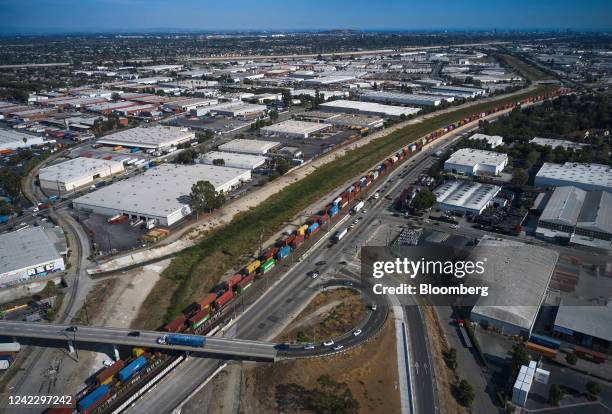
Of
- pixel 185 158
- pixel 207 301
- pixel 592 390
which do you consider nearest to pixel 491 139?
pixel 185 158

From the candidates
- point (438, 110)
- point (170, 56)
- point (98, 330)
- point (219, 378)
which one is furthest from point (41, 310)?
point (170, 56)

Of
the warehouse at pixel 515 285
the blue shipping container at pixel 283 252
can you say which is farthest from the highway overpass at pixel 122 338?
the warehouse at pixel 515 285

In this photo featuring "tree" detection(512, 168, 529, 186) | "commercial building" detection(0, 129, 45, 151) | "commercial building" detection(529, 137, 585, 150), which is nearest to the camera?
"tree" detection(512, 168, 529, 186)

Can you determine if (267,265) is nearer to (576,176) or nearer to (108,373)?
(108,373)

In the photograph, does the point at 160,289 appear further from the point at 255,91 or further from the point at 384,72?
the point at 384,72

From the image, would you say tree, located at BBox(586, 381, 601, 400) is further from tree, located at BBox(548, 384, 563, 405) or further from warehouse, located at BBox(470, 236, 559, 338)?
warehouse, located at BBox(470, 236, 559, 338)

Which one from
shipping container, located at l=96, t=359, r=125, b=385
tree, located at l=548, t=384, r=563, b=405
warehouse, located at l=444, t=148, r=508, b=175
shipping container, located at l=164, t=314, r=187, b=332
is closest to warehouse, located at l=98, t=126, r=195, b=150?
warehouse, located at l=444, t=148, r=508, b=175

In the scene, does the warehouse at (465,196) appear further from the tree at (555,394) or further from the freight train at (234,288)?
the tree at (555,394)
